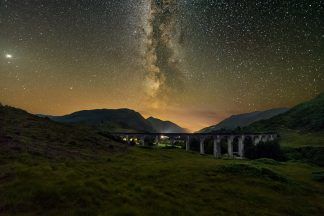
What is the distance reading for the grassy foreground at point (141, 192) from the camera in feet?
105

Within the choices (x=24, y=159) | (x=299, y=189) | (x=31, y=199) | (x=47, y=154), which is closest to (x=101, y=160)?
(x=47, y=154)

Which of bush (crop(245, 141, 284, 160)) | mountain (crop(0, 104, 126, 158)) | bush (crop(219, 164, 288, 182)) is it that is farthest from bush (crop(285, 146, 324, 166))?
mountain (crop(0, 104, 126, 158))

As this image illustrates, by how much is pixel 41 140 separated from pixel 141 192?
47.3 meters

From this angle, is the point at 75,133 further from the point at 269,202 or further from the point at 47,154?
the point at 269,202

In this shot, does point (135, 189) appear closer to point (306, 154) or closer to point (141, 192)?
point (141, 192)

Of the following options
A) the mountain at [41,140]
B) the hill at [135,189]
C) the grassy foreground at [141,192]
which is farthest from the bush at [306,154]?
the mountain at [41,140]

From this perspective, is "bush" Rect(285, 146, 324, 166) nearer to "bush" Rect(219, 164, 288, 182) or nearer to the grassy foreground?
"bush" Rect(219, 164, 288, 182)

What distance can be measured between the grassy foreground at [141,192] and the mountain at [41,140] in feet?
22.7

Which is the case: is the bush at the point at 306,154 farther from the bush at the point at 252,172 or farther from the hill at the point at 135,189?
the bush at the point at 252,172

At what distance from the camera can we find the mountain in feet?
196

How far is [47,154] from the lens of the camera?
58.8m

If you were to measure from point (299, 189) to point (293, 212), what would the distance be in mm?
15681

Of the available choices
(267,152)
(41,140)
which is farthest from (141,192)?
(267,152)

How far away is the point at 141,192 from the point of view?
127 feet
